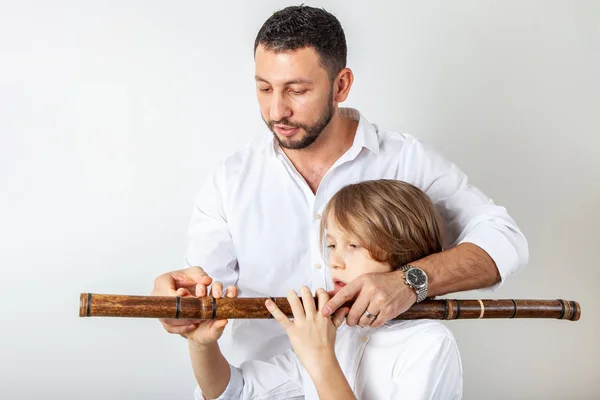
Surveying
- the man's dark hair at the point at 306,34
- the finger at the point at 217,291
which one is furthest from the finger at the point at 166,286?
the man's dark hair at the point at 306,34

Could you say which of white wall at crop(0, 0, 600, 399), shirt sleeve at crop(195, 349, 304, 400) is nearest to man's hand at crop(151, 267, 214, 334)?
shirt sleeve at crop(195, 349, 304, 400)

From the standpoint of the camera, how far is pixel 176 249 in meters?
3.15

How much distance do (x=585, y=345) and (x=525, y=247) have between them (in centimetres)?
145

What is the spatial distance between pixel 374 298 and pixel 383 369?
177mm

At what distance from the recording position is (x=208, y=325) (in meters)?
2.01

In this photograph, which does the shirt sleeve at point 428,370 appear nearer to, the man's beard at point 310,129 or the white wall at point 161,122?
the man's beard at point 310,129

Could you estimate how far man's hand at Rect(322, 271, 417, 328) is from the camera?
76.2 inches

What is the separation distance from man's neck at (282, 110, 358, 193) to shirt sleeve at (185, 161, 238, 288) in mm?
242

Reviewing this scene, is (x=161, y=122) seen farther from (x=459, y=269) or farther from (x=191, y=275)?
(x=459, y=269)

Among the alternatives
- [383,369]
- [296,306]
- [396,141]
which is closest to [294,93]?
[396,141]

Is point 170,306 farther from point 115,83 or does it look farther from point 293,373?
point 115,83

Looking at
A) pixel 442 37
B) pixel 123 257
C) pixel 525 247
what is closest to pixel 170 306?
pixel 525 247

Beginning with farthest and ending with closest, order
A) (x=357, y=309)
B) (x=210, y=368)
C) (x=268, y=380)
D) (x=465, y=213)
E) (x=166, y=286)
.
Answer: (x=465, y=213), (x=268, y=380), (x=210, y=368), (x=166, y=286), (x=357, y=309)

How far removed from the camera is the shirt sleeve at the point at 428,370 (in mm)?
1847
